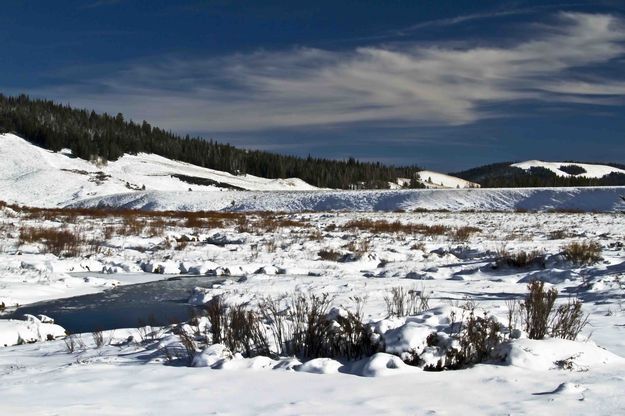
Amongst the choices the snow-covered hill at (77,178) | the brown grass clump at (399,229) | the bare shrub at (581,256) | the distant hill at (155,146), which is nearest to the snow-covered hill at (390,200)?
the snow-covered hill at (77,178)

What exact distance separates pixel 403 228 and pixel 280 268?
12900 millimetres

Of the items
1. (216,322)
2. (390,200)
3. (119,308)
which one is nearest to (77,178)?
(390,200)

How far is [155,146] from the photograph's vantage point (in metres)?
137

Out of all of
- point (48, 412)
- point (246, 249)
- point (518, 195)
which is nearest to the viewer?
point (48, 412)

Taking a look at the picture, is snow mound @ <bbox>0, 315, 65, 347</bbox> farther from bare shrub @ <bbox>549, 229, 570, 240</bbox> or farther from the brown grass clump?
bare shrub @ <bbox>549, 229, 570, 240</bbox>

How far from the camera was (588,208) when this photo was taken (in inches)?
1853

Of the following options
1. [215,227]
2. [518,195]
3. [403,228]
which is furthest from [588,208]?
[215,227]

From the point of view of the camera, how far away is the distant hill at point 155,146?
114 m

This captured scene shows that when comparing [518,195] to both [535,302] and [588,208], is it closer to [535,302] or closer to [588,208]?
[588,208]

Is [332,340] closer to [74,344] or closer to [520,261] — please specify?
[74,344]

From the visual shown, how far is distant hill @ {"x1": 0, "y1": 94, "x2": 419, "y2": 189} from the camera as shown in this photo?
113750mm

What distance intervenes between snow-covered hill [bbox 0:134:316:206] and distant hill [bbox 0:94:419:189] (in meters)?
6.17

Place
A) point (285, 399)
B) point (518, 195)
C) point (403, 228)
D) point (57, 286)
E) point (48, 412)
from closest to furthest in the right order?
point (48, 412) < point (285, 399) < point (57, 286) < point (403, 228) < point (518, 195)

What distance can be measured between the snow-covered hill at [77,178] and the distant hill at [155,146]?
6165 millimetres
